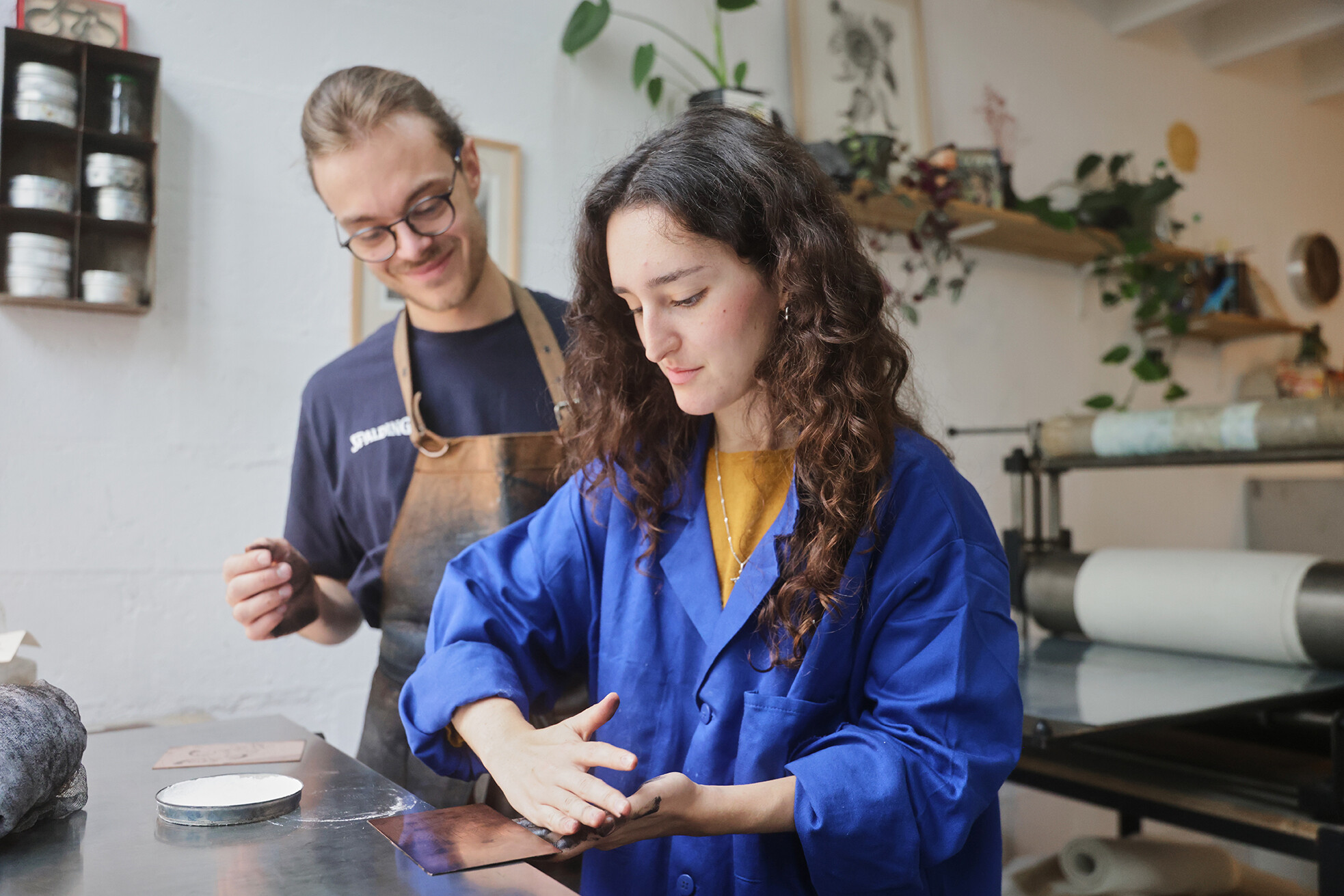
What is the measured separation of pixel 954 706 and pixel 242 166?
6.36 ft

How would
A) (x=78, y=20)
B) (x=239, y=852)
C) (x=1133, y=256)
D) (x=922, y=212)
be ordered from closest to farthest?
(x=239, y=852) < (x=78, y=20) < (x=922, y=212) < (x=1133, y=256)

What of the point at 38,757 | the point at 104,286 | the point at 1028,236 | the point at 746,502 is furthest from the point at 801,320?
the point at 1028,236

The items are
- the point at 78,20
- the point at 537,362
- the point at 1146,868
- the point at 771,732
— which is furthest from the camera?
the point at 1146,868

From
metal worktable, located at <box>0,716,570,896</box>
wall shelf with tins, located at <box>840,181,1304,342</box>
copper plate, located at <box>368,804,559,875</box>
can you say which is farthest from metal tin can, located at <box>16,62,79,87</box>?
wall shelf with tins, located at <box>840,181,1304,342</box>

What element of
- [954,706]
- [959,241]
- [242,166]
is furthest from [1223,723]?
[242,166]

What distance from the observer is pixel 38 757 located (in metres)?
0.92

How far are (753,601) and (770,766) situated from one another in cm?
18

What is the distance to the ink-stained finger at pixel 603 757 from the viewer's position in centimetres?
92

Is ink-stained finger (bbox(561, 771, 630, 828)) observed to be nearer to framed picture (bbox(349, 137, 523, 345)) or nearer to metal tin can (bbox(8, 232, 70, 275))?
metal tin can (bbox(8, 232, 70, 275))

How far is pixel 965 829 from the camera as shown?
1.03 meters

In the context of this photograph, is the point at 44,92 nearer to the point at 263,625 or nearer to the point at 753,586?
the point at 263,625

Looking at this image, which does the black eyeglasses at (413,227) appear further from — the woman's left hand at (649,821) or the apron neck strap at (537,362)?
the woman's left hand at (649,821)

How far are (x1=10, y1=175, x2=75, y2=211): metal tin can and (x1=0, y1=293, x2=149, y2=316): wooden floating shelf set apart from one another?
0.55 ft

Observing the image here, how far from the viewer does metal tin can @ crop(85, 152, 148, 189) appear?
78.4 inches
